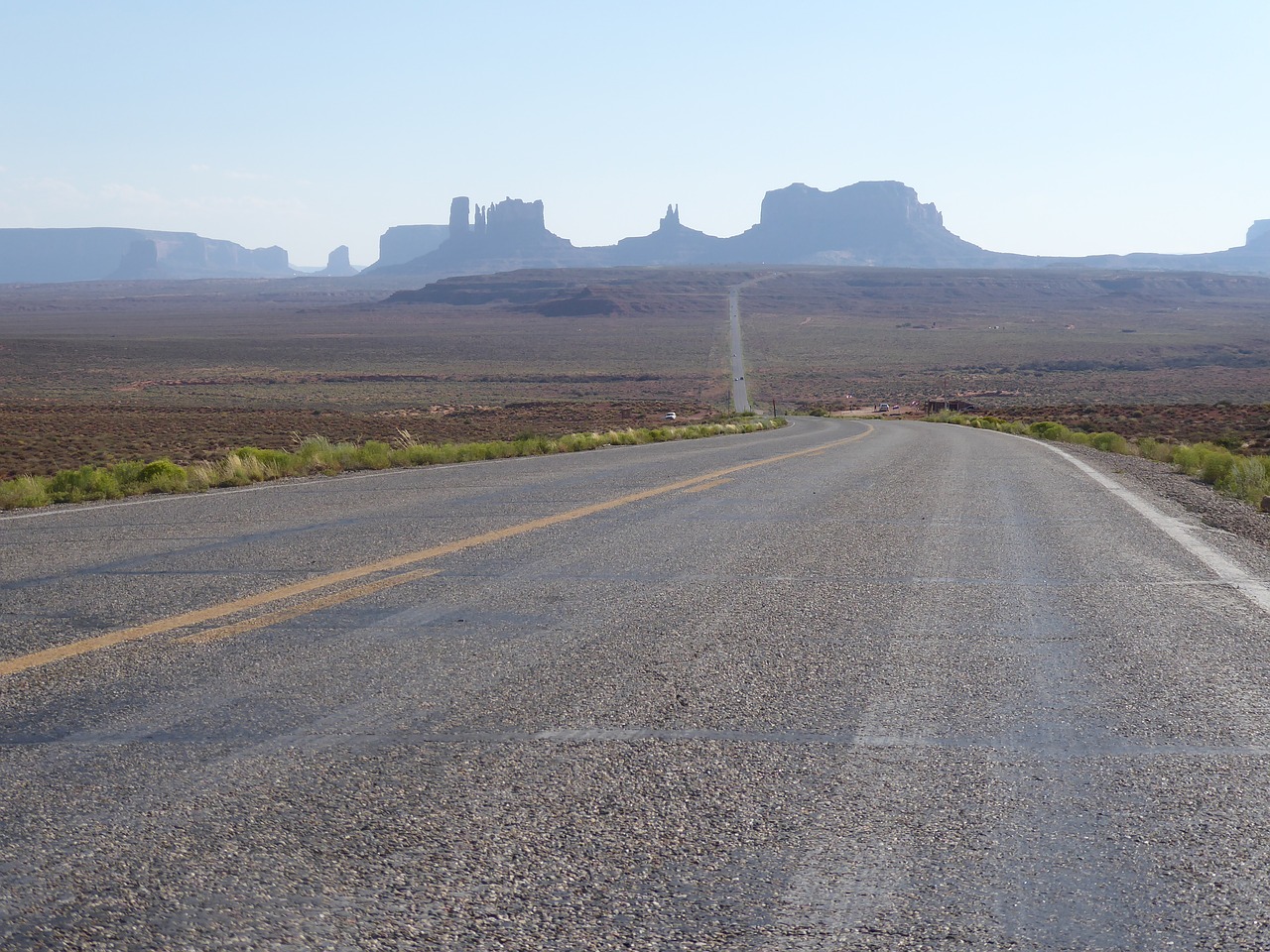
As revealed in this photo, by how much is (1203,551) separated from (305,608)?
5.38 metres

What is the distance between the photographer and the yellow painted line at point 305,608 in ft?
15.0

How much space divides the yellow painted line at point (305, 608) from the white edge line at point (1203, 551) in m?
4.08

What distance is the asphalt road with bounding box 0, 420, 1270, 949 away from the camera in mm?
2395

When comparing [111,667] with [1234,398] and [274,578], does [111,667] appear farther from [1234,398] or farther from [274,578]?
[1234,398]

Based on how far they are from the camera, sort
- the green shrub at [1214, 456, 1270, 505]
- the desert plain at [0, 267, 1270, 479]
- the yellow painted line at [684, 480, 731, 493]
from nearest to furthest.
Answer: the yellow painted line at [684, 480, 731, 493] → the green shrub at [1214, 456, 1270, 505] → the desert plain at [0, 267, 1270, 479]

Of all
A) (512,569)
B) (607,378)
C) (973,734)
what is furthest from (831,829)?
(607,378)

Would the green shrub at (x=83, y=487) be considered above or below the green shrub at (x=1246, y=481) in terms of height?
above

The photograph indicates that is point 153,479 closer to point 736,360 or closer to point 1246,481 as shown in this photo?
point 1246,481

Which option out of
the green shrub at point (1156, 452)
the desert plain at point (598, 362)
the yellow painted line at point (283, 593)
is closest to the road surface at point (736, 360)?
the desert plain at point (598, 362)

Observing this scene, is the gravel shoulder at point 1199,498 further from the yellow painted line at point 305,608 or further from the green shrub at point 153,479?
the green shrub at point 153,479

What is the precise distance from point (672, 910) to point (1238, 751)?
6.37 feet

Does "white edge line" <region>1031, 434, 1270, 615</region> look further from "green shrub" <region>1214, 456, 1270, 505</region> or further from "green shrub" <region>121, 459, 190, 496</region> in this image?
"green shrub" <region>121, 459, 190, 496</region>

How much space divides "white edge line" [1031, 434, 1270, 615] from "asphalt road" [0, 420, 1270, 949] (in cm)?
7

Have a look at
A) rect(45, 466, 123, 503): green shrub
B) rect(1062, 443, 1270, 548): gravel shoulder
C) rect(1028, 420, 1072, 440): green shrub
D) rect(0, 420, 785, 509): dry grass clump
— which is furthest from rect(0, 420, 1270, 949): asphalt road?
rect(1028, 420, 1072, 440): green shrub
